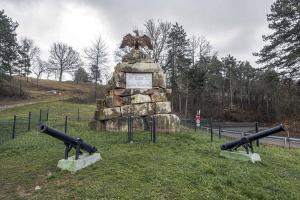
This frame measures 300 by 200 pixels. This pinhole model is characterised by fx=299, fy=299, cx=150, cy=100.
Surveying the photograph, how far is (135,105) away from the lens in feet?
44.9

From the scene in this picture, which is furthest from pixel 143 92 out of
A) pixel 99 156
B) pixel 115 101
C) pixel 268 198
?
pixel 268 198

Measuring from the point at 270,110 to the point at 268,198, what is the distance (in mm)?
51077

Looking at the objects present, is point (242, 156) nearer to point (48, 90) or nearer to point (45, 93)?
point (45, 93)

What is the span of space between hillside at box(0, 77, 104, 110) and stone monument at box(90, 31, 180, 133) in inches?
1123

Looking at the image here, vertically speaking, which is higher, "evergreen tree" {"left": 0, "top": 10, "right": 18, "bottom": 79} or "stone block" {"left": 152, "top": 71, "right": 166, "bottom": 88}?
"evergreen tree" {"left": 0, "top": 10, "right": 18, "bottom": 79}

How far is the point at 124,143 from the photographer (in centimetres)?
1062

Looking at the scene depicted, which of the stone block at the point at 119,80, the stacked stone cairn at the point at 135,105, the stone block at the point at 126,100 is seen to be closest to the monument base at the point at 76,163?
the stacked stone cairn at the point at 135,105

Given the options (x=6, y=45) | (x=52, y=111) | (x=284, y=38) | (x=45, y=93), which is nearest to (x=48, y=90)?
(x=45, y=93)

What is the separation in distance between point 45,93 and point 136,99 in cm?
4440

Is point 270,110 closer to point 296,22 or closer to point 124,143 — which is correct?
point 296,22

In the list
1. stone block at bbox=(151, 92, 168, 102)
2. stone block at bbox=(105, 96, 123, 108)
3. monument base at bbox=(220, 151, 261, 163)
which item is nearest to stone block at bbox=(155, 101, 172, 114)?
stone block at bbox=(151, 92, 168, 102)

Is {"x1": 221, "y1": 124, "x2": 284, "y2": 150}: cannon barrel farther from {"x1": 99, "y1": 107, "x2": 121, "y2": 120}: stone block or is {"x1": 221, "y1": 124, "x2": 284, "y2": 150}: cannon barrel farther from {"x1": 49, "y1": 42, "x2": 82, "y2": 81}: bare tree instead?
{"x1": 49, "y1": 42, "x2": 82, "y2": 81}: bare tree

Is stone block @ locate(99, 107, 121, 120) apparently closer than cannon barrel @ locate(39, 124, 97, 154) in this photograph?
No

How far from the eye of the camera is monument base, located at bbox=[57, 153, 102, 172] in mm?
7023
